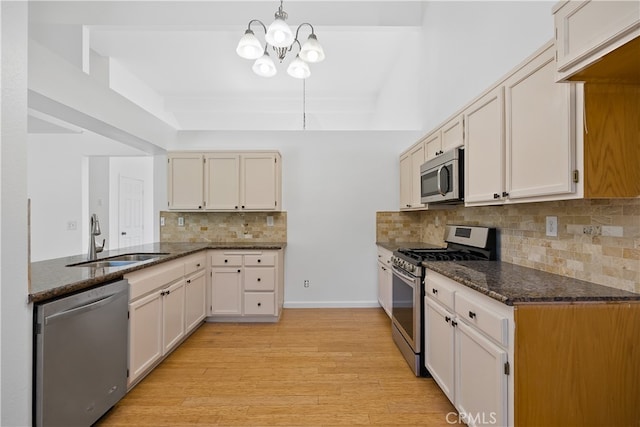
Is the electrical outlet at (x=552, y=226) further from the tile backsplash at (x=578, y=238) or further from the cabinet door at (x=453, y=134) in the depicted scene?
the cabinet door at (x=453, y=134)

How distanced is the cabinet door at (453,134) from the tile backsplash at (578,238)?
593mm

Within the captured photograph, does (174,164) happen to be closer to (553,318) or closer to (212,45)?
(212,45)

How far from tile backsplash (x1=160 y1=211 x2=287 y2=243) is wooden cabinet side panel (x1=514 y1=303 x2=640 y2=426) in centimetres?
328

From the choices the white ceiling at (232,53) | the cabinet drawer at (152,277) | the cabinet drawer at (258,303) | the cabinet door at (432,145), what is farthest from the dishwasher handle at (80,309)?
the white ceiling at (232,53)

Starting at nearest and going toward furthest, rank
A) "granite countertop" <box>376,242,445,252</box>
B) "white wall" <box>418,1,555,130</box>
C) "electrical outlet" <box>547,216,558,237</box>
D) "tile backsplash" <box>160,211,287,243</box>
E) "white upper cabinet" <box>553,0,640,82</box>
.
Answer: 1. "white upper cabinet" <box>553,0,640,82</box>
2. "electrical outlet" <box>547,216,558,237</box>
3. "white wall" <box>418,1,555,130</box>
4. "granite countertop" <box>376,242,445,252</box>
5. "tile backsplash" <box>160,211,287,243</box>

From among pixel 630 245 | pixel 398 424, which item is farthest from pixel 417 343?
pixel 630 245

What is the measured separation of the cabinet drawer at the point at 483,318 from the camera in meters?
1.38

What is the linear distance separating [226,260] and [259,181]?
3.40 feet

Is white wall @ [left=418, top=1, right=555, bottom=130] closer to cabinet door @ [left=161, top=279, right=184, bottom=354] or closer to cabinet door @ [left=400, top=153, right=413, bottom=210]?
cabinet door @ [left=400, top=153, right=413, bottom=210]

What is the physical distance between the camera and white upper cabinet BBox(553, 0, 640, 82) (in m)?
0.95

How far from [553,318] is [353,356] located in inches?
71.8

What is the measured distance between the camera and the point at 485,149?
2051 millimetres

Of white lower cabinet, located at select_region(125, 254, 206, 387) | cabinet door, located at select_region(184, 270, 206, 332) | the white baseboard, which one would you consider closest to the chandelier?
white lower cabinet, located at select_region(125, 254, 206, 387)

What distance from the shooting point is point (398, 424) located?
1904mm
